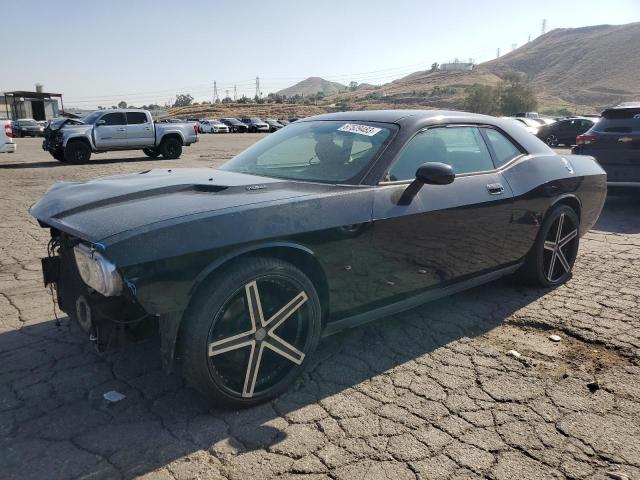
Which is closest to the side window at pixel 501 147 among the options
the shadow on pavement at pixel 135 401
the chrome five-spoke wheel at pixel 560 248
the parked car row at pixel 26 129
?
the chrome five-spoke wheel at pixel 560 248

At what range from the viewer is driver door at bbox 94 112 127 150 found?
16547 mm

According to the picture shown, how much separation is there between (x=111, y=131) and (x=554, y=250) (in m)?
15.7

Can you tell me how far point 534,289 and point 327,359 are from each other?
90.0 inches

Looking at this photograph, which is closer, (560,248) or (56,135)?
(560,248)

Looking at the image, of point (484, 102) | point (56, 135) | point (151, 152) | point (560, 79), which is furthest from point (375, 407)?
point (560, 79)

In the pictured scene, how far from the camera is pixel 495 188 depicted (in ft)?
12.3

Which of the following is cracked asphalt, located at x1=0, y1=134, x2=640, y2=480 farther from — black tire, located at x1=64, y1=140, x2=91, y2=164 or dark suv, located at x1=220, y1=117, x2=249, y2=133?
dark suv, located at x1=220, y1=117, x2=249, y2=133

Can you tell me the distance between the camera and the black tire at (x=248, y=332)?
2387 mm

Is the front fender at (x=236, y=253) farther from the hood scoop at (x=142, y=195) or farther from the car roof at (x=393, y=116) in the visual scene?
the car roof at (x=393, y=116)

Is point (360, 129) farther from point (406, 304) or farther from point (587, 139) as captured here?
point (587, 139)

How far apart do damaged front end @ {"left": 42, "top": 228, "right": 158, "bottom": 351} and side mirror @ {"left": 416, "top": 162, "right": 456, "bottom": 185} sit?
173 cm

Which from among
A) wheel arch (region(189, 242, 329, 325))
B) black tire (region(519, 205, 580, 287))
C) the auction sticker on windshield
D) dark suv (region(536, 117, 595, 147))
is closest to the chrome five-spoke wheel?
black tire (region(519, 205, 580, 287))

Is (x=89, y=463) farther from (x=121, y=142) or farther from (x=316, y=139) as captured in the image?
(x=121, y=142)

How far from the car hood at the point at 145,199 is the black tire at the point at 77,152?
13.9 meters
